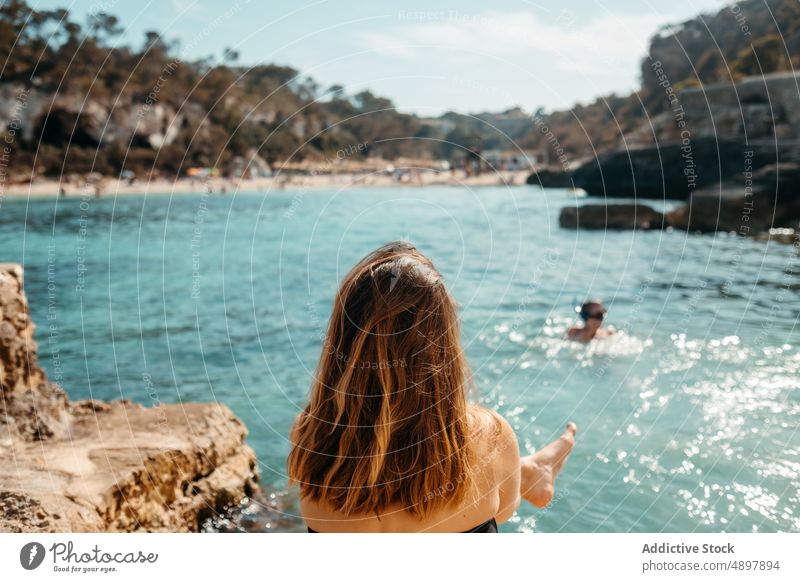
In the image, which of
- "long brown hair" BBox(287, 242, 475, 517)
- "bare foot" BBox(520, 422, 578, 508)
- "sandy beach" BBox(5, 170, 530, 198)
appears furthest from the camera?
"sandy beach" BBox(5, 170, 530, 198)

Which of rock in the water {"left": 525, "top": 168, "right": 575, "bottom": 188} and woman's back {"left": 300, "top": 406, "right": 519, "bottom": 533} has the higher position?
rock in the water {"left": 525, "top": 168, "right": 575, "bottom": 188}

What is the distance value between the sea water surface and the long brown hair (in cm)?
96

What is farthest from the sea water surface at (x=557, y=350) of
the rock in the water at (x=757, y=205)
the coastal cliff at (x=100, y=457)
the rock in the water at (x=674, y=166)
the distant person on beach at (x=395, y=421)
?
the rock in the water at (x=674, y=166)

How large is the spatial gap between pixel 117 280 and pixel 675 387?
1014 cm

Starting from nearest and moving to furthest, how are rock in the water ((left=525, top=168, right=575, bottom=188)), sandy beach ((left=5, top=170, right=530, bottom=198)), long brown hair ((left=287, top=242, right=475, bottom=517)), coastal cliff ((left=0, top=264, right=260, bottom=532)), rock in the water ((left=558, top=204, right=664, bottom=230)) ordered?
1. long brown hair ((left=287, top=242, right=475, bottom=517))
2. coastal cliff ((left=0, top=264, right=260, bottom=532))
3. rock in the water ((left=558, top=204, right=664, bottom=230))
4. rock in the water ((left=525, top=168, right=575, bottom=188))
5. sandy beach ((left=5, top=170, right=530, bottom=198))

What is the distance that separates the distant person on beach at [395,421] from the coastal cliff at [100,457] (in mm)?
1535

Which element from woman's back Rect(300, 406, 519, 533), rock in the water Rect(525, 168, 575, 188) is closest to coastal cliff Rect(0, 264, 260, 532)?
woman's back Rect(300, 406, 519, 533)

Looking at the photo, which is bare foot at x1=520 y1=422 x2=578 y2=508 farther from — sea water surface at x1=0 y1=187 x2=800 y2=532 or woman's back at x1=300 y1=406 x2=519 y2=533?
sea water surface at x1=0 y1=187 x2=800 y2=532

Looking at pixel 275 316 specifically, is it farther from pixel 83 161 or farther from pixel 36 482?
pixel 83 161

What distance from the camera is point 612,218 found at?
18.9 meters
